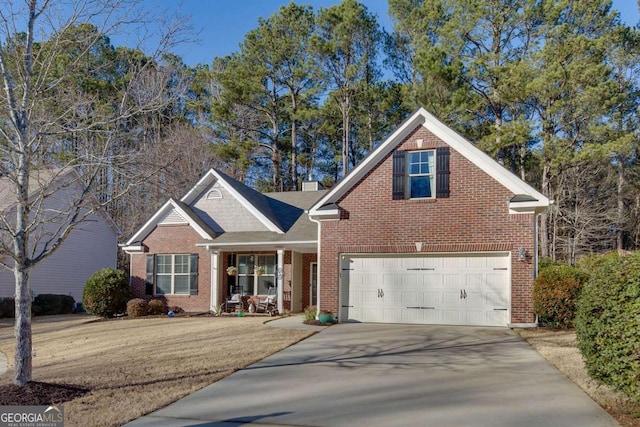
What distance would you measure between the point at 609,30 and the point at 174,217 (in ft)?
74.8

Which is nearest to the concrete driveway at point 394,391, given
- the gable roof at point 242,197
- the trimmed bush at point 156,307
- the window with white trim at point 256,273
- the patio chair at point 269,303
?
the patio chair at point 269,303

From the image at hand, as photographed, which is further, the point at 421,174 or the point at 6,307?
the point at 6,307

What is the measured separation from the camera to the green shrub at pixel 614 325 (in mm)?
6258

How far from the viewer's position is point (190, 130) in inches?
1248

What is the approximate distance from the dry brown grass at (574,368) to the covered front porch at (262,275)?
8.15m

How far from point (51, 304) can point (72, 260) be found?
11.7 feet

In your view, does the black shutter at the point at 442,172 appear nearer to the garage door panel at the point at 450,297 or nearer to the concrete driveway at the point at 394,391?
the garage door panel at the point at 450,297

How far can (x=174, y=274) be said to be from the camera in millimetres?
19953

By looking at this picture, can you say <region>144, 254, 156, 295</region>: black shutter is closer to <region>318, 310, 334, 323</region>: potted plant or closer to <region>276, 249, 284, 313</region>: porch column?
<region>276, 249, 284, 313</region>: porch column

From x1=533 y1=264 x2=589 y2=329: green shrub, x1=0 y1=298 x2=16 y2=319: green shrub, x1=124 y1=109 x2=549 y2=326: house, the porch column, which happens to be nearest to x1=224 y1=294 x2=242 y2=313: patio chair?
the porch column

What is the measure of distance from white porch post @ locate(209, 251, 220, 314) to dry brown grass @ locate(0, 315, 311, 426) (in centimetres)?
183

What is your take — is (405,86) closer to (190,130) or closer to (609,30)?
(609,30)

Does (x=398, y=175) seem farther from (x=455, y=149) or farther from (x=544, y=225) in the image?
(x=544, y=225)

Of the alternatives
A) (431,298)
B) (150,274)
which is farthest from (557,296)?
(150,274)
